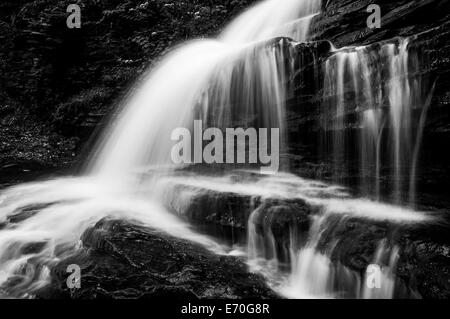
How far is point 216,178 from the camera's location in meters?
7.03

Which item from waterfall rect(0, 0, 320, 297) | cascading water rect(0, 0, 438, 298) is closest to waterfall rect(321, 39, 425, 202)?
cascading water rect(0, 0, 438, 298)

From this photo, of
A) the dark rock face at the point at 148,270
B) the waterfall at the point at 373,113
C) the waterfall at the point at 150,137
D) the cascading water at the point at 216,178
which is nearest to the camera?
the dark rock face at the point at 148,270

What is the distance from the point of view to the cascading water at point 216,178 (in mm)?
5164

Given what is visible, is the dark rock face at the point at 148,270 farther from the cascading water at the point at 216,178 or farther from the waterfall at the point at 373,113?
the waterfall at the point at 373,113

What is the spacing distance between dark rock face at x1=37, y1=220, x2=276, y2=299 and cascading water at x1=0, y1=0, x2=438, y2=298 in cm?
31

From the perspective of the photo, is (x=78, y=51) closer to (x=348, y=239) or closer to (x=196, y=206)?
(x=196, y=206)

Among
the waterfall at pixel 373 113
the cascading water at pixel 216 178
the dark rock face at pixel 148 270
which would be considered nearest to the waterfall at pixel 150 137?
the cascading water at pixel 216 178

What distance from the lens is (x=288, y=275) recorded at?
503cm

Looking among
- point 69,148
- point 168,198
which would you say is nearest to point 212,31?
point 69,148

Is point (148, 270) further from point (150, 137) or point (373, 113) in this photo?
point (150, 137)

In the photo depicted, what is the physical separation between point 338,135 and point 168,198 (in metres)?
2.93

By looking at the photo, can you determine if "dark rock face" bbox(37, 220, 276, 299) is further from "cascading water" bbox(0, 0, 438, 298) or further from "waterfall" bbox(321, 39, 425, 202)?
"waterfall" bbox(321, 39, 425, 202)

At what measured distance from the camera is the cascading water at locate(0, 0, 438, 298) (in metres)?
5.16

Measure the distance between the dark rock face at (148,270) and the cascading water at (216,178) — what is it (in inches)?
12.3
